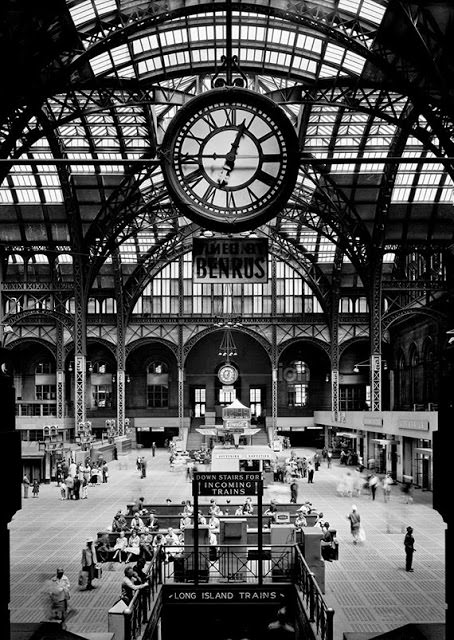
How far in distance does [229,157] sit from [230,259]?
140cm

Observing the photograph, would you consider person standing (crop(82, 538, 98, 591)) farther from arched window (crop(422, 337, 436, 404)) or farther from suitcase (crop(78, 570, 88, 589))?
arched window (crop(422, 337, 436, 404))

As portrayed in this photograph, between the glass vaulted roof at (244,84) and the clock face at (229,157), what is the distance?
0.42 metres

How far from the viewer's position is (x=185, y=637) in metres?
13.9

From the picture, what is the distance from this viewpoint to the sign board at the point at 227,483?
43.3 ft

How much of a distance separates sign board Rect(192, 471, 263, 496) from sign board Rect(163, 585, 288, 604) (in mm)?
2230

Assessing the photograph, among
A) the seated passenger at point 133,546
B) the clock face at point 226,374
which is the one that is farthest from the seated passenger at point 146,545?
the clock face at point 226,374

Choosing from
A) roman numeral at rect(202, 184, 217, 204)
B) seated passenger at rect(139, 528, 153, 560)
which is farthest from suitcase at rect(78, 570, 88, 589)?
roman numeral at rect(202, 184, 217, 204)

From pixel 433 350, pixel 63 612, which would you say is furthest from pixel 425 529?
pixel 433 350

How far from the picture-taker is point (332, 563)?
760 inches

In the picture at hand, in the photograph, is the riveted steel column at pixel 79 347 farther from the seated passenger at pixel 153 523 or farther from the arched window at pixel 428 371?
the arched window at pixel 428 371

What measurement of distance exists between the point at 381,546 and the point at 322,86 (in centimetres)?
1910

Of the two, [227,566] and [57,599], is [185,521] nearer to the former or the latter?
[227,566]

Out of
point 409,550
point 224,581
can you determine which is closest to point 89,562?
point 224,581

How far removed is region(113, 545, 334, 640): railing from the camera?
35.3 feet
